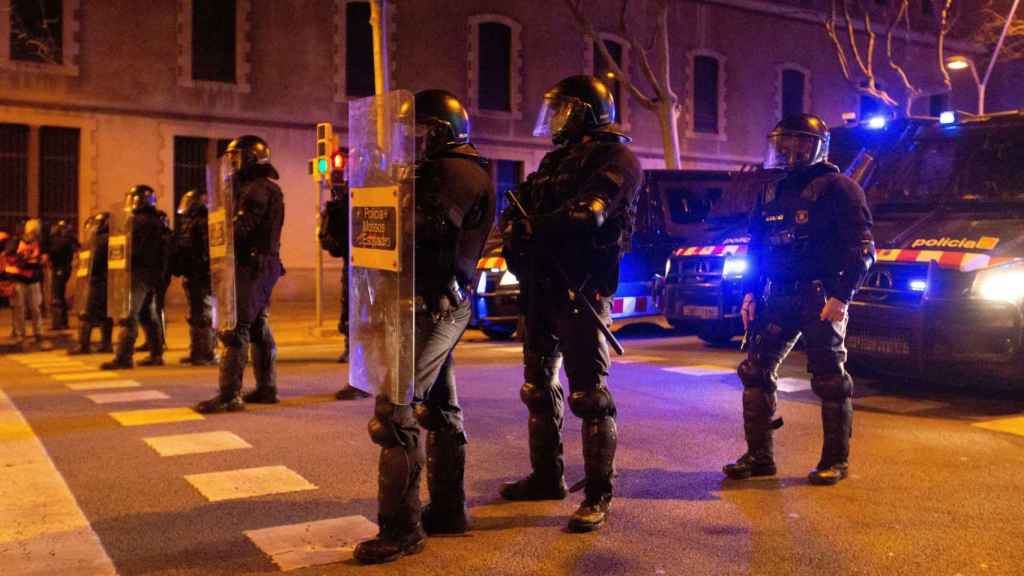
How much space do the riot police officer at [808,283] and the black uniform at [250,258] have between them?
12.2 ft

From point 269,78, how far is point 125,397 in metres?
15.6

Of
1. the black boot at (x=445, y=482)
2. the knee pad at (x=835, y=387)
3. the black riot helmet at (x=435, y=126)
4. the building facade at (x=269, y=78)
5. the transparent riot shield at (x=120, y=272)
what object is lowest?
the black boot at (x=445, y=482)

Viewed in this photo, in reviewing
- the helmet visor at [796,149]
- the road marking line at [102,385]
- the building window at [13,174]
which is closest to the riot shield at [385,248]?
the helmet visor at [796,149]

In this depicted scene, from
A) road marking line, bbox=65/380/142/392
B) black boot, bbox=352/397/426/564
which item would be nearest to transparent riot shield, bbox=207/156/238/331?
road marking line, bbox=65/380/142/392

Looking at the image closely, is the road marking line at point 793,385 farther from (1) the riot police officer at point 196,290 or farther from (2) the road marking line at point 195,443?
(1) the riot police officer at point 196,290

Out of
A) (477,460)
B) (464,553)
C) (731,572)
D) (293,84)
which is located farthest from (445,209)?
(293,84)

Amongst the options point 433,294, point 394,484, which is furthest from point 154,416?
point 433,294

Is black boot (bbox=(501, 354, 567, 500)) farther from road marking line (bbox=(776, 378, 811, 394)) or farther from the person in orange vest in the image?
the person in orange vest

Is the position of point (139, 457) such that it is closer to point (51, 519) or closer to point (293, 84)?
point (51, 519)

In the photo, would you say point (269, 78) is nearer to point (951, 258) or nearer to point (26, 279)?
point (26, 279)

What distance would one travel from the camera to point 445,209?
3.72 m

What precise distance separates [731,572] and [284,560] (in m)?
1.77

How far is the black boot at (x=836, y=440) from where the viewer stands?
5.09m

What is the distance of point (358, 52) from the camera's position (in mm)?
23500
